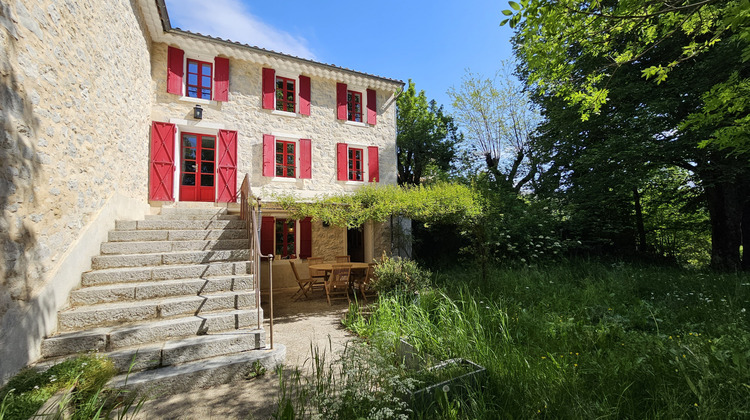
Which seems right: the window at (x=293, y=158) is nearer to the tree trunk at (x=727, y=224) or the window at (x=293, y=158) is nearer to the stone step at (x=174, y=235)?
the stone step at (x=174, y=235)

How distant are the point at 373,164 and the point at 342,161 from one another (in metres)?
0.98

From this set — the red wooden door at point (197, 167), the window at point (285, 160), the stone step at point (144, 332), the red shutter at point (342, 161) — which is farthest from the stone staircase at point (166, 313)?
the red shutter at point (342, 161)

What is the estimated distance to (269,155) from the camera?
26.1 feet

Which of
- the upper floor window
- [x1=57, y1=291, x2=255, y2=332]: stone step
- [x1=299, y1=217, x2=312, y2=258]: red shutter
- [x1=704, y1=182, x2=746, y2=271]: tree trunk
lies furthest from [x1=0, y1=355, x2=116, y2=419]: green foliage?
[x1=704, y1=182, x2=746, y2=271]: tree trunk

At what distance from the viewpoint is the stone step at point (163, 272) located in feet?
11.9

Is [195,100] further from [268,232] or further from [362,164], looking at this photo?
[362,164]

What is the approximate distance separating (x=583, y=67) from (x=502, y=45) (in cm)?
332

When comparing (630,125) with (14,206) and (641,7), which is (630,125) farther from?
(14,206)

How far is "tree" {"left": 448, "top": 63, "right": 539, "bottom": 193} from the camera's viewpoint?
11.1m

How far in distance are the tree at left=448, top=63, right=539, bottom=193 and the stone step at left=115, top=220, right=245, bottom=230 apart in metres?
9.09

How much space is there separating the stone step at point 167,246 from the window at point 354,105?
565 centimetres

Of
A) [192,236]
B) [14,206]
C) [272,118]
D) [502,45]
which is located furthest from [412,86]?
[14,206]

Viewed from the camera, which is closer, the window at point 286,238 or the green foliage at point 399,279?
the green foliage at point 399,279

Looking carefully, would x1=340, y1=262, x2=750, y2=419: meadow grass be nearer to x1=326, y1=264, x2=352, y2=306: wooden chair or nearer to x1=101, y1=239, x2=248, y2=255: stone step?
x1=326, y1=264, x2=352, y2=306: wooden chair
